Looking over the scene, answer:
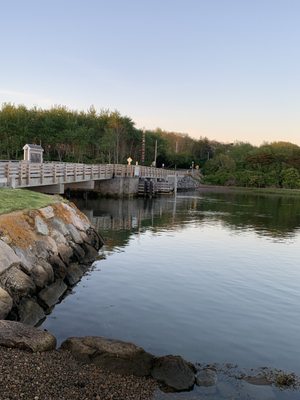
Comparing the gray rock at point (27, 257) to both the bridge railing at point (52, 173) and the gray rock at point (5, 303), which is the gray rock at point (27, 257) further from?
the bridge railing at point (52, 173)

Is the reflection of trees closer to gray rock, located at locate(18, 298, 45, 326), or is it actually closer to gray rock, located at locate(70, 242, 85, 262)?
gray rock, located at locate(70, 242, 85, 262)

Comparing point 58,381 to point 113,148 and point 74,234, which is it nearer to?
point 74,234

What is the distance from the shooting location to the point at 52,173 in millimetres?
32844

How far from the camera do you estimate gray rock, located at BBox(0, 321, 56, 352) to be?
7.84 meters

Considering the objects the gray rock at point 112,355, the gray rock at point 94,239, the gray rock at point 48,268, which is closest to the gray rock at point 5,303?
the gray rock at point 112,355

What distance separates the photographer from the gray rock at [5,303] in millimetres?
9503

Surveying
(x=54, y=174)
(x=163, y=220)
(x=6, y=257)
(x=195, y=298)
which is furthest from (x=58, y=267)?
Result: (x=54, y=174)

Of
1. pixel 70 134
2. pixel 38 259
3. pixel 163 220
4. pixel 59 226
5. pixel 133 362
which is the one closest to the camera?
pixel 133 362

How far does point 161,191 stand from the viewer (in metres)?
63.3

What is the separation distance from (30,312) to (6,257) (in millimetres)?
1621

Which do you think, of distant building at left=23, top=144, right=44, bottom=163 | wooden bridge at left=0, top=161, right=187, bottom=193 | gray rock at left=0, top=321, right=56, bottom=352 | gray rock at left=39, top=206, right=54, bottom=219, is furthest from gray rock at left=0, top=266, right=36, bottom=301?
distant building at left=23, top=144, right=44, bottom=163

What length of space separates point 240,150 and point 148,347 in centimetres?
11280

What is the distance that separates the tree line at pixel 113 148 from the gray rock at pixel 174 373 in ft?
208

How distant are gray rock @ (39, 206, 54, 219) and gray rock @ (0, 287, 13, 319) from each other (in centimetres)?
670
